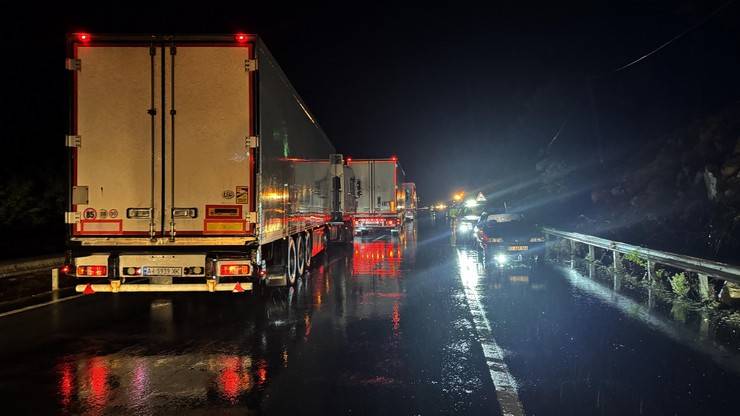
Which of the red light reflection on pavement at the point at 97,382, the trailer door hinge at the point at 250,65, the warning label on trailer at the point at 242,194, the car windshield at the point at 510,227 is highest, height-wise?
the trailer door hinge at the point at 250,65

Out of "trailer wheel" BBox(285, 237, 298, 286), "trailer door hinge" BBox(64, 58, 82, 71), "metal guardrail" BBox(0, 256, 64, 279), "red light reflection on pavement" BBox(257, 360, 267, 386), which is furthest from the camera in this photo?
"metal guardrail" BBox(0, 256, 64, 279)

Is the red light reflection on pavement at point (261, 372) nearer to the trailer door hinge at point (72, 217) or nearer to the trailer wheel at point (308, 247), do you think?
the trailer door hinge at point (72, 217)

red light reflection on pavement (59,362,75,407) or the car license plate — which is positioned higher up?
the car license plate

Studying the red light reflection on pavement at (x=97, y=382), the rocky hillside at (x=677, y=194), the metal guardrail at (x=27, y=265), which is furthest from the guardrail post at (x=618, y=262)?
the metal guardrail at (x=27, y=265)

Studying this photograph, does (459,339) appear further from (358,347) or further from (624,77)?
(624,77)

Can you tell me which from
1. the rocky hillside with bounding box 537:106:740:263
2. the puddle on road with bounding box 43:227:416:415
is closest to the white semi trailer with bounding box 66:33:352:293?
the puddle on road with bounding box 43:227:416:415

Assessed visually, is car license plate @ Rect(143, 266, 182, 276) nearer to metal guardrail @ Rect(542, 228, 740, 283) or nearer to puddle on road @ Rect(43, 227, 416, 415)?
puddle on road @ Rect(43, 227, 416, 415)

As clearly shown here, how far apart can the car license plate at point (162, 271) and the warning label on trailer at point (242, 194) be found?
56.2 inches

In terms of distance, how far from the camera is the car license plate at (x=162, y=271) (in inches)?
339

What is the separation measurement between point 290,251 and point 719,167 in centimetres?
1459

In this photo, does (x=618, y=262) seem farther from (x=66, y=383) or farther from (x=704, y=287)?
(x=66, y=383)

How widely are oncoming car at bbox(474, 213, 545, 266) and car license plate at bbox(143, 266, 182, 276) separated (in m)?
8.86

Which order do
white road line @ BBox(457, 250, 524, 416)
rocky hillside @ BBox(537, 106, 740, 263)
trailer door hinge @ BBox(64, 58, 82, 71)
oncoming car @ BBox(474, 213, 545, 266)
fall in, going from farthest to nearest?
rocky hillside @ BBox(537, 106, 740, 263)
oncoming car @ BBox(474, 213, 545, 266)
trailer door hinge @ BBox(64, 58, 82, 71)
white road line @ BBox(457, 250, 524, 416)

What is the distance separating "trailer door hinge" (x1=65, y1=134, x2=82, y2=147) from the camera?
27.7ft
